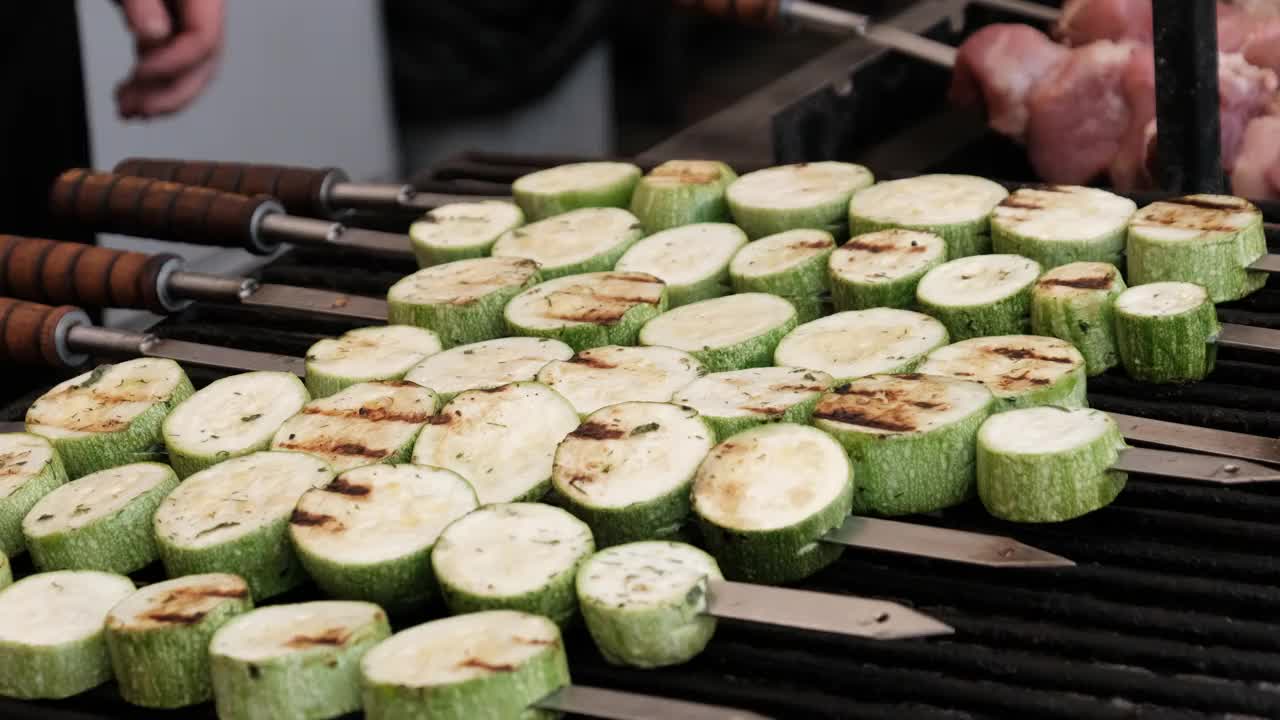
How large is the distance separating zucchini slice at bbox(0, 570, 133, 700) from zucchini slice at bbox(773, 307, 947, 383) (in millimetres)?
1019

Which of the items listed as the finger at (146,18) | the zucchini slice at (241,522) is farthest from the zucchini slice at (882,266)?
the finger at (146,18)

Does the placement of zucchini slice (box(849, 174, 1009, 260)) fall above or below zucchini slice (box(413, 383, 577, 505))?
above

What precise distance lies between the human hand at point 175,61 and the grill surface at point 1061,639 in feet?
6.85

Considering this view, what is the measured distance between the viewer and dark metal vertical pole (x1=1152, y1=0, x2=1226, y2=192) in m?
2.76

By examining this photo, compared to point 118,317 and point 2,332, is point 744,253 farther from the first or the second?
point 118,317

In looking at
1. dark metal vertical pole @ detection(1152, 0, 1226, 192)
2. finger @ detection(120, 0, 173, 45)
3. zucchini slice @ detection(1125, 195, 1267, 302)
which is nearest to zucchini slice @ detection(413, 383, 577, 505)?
zucchini slice @ detection(1125, 195, 1267, 302)

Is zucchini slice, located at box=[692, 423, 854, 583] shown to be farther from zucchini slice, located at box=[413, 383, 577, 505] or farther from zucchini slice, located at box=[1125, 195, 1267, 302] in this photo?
zucchini slice, located at box=[1125, 195, 1267, 302]

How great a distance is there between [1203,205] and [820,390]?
848mm

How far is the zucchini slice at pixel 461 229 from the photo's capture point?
2871mm

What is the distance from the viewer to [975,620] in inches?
71.1

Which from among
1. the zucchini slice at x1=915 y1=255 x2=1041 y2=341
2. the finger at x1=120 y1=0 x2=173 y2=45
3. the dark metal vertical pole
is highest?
the finger at x1=120 y1=0 x2=173 y2=45

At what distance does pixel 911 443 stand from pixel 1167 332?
530mm

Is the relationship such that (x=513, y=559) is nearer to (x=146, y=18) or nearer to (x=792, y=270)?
(x=792, y=270)

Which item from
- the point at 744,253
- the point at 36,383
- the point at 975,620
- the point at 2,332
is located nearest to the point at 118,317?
the point at 36,383
